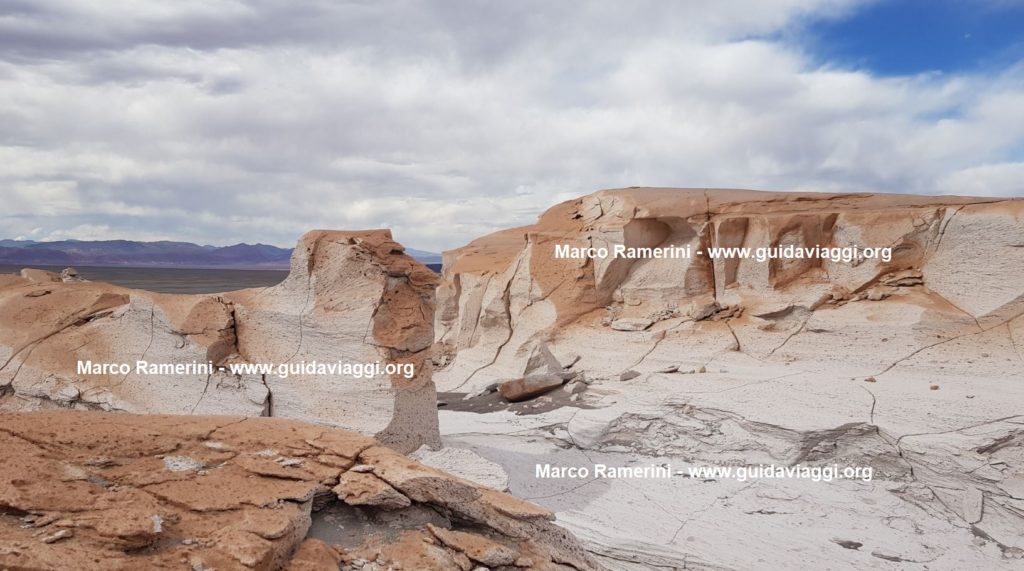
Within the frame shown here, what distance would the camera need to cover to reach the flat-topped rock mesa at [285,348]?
5.75 metres

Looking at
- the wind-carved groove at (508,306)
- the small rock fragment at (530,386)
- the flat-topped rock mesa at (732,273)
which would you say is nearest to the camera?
the flat-topped rock mesa at (732,273)

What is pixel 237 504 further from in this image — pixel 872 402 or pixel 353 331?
pixel 872 402

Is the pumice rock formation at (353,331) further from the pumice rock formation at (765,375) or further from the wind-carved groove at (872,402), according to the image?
the wind-carved groove at (872,402)

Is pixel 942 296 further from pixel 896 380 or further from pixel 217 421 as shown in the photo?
pixel 217 421

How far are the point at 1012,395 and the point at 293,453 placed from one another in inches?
257

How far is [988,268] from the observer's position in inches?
308

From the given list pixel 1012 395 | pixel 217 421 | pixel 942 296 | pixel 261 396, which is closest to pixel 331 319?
pixel 261 396

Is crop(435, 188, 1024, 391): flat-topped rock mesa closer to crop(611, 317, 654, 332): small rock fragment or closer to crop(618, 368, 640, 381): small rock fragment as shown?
crop(611, 317, 654, 332): small rock fragment

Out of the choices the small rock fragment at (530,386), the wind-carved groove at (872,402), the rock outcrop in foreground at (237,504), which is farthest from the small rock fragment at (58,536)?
the small rock fragment at (530,386)

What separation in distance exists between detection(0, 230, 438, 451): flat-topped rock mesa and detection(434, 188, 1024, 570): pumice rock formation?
1.26m

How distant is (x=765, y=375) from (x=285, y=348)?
5077mm

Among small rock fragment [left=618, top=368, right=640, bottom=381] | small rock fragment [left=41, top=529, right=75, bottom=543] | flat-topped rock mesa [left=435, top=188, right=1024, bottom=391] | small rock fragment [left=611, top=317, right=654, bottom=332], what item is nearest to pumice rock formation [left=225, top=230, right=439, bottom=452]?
small rock fragment [left=618, top=368, right=640, bottom=381]

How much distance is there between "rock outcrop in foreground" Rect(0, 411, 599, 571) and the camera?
210 cm

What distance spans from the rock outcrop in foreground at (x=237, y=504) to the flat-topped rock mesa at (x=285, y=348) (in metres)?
2.66
